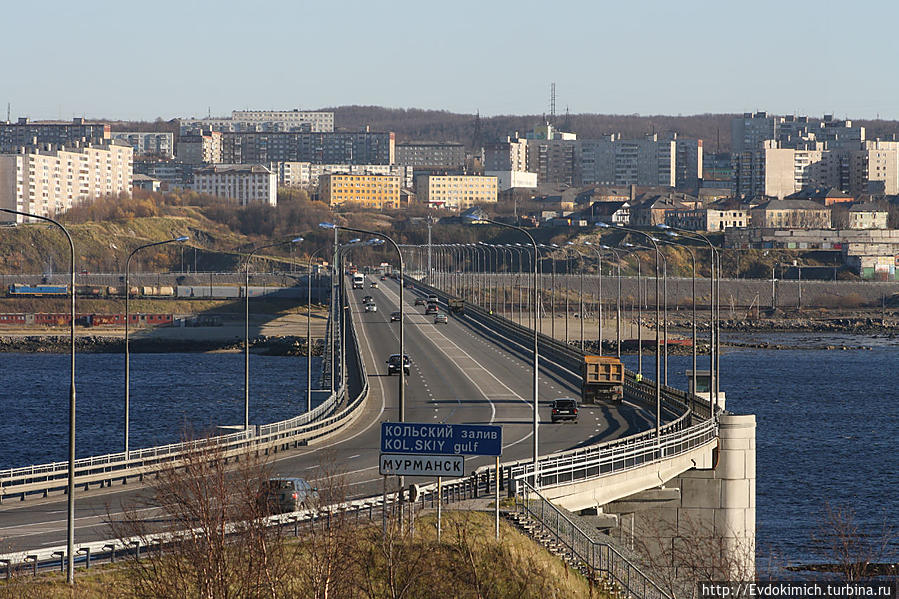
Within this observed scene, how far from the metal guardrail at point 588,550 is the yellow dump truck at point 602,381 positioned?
28.4 metres

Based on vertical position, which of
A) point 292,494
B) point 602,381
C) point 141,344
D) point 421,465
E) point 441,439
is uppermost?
point 441,439

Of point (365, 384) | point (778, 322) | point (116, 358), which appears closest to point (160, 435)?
point (365, 384)

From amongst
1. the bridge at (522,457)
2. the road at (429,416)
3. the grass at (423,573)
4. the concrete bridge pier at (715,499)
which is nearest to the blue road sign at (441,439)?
the grass at (423,573)

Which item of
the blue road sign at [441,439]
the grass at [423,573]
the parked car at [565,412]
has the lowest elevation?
the parked car at [565,412]

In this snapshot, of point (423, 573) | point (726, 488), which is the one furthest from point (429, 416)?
point (423, 573)

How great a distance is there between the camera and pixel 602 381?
65.6 meters

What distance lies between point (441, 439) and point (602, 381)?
37482mm

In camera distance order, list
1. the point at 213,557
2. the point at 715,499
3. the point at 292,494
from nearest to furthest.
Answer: the point at 213,557
the point at 292,494
the point at 715,499

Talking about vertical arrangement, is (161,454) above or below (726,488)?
above

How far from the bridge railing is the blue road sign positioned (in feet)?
12.8

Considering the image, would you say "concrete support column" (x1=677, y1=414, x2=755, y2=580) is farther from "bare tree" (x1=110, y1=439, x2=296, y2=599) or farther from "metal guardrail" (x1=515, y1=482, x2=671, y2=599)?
"bare tree" (x1=110, y1=439, x2=296, y2=599)

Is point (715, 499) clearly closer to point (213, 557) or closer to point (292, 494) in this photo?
point (292, 494)

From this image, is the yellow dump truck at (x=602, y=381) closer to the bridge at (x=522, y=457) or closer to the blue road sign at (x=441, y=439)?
the bridge at (x=522, y=457)

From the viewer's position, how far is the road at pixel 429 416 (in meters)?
36.2
